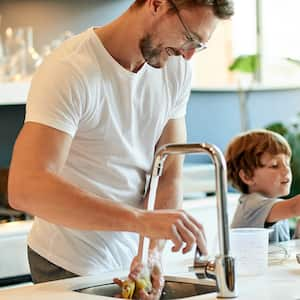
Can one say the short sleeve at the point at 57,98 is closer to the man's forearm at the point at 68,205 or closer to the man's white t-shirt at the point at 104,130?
the man's white t-shirt at the point at 104,130

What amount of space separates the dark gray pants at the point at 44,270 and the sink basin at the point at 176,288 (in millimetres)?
183

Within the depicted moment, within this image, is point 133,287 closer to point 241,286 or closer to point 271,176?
point 241,286

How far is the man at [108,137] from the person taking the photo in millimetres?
1905

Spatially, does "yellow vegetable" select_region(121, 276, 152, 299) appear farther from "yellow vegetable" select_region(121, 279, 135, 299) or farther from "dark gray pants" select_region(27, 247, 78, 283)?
"dark gray pants" select_region(27, 247, 78, 283)

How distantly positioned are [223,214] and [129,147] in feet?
1.80

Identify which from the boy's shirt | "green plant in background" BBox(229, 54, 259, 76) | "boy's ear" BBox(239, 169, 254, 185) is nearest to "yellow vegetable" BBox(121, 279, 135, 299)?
the boy's shirt

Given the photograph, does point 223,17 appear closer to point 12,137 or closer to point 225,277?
point 225,277

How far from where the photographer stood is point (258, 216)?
2717mm

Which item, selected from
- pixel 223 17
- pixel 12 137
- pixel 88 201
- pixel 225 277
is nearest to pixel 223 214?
pixel 225 277

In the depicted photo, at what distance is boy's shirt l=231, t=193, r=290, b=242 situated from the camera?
2713 mm

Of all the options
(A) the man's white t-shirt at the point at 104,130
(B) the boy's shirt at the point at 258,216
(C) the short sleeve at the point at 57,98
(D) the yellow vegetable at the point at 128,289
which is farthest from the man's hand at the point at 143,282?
(B) the boy's shirt at the point at 258,216

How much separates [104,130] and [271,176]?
2.88ft

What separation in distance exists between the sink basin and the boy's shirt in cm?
69

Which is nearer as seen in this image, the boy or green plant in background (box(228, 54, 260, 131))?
the boy
